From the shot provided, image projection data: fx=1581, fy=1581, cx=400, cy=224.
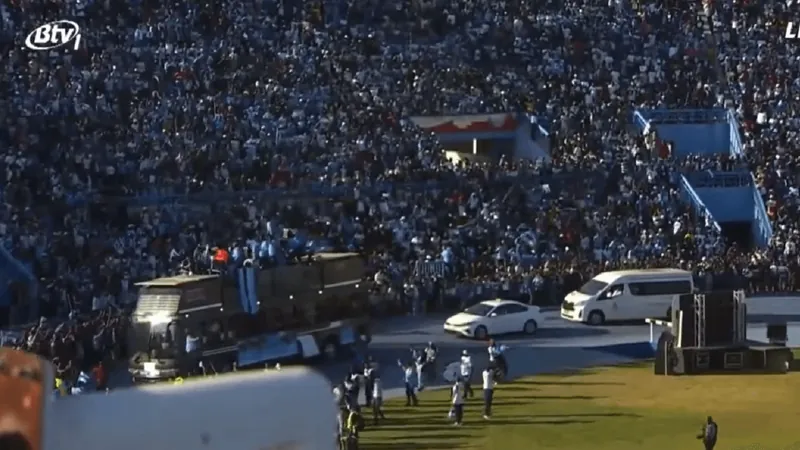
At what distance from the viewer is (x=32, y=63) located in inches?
1700

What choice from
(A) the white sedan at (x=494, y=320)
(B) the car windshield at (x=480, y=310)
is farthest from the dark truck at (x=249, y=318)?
(B) the car windshield at (x=480, y=310)

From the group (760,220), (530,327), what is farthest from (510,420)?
(760,220)

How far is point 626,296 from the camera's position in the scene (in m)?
40.5

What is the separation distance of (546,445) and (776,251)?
2184 cm

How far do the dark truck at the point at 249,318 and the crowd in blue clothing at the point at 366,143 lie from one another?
111cm

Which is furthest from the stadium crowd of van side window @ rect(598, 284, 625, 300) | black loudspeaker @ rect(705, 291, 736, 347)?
black loudspeaker @ rect(705, 291, 736, 347)

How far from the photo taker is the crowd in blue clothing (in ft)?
128

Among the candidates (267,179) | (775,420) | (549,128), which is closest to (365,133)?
(267,179)

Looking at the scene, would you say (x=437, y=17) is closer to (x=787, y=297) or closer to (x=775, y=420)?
(x=787, y=297)

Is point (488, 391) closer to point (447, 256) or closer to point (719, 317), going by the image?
point (719, 317)

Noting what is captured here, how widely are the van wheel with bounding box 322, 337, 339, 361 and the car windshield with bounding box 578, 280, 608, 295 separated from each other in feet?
27.7

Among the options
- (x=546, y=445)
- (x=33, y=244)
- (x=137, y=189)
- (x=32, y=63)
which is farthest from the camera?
(x=32, y=63)

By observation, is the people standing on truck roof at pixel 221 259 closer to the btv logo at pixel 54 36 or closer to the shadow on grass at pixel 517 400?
the shadow on grass at pixel 517 400

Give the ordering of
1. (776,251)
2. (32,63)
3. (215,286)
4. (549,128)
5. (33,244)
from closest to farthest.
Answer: (215,286), (33,244), (32,63), (776,251), (549,128)
